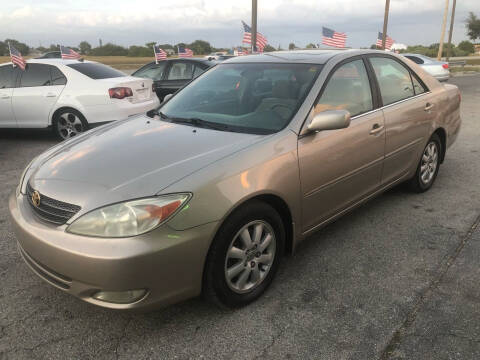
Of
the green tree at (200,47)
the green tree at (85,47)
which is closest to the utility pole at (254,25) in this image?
the green tree at (200,47)

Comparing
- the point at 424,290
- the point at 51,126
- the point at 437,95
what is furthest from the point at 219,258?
the point at 51,126

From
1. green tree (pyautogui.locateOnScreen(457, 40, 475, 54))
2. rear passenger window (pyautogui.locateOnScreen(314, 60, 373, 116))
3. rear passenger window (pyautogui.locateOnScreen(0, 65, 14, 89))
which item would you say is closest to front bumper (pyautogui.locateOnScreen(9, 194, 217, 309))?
rear passenger window (pyautogui.locateOnScreen(314, 60, 373, 116))

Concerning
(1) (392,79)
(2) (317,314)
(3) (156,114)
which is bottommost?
(2) (317,314)

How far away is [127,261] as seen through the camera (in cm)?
210

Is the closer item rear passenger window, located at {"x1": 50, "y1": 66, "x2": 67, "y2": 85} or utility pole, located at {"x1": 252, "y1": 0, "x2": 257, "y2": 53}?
rear passenger window, located at {"x1": 50, "y1": 66, "x2": 67, "y2": 85}

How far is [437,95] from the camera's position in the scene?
15.0 feet

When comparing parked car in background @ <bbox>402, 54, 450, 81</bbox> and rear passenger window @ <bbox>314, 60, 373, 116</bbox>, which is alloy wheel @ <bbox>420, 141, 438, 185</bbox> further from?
parked car in background @ <bbox>402, 54, 450, 81</bbox>

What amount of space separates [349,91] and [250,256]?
168cm

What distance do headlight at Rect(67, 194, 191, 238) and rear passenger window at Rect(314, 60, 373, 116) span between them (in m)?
1.42

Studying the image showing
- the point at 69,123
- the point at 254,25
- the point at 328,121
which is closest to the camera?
the point at 328,121

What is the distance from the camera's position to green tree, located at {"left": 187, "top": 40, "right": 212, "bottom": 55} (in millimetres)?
59356

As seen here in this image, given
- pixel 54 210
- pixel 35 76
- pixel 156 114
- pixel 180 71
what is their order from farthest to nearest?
1. pixel 180 71
2. pixel 35 76
3. pixel 156 114
4. pixel 54 210

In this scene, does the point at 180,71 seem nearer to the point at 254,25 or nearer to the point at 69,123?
the point at 69,123

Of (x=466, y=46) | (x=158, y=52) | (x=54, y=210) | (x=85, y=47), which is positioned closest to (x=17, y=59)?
(x=158, y=52)
